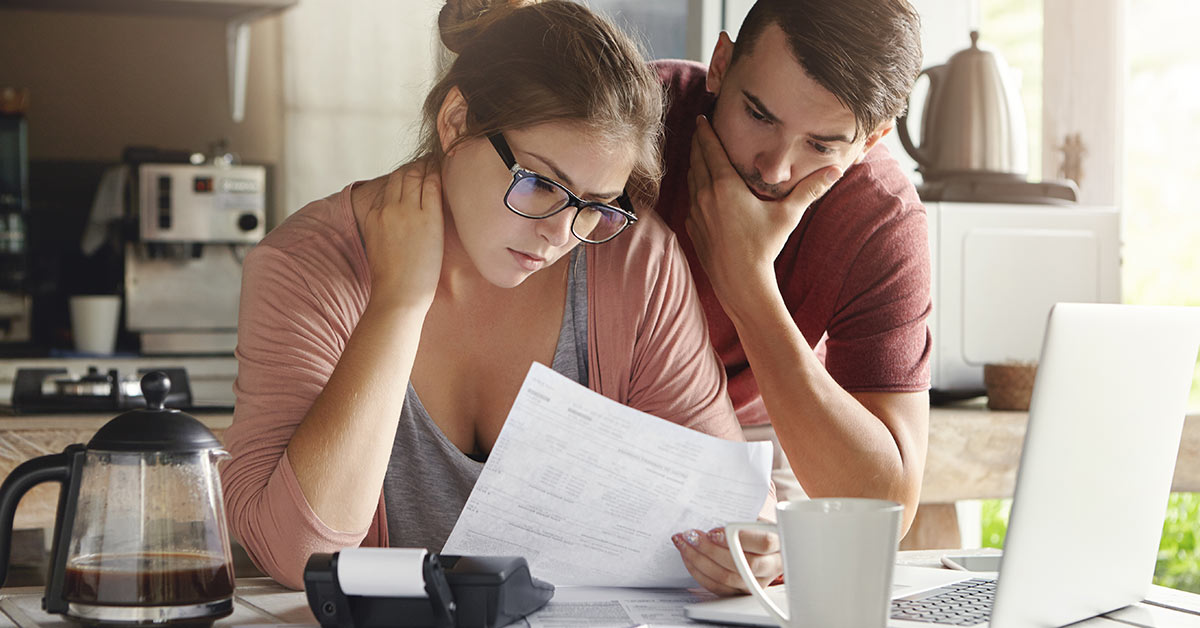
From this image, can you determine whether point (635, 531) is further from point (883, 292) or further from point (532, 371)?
point (883, 292)

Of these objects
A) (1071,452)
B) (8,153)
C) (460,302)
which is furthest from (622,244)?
(8,153)

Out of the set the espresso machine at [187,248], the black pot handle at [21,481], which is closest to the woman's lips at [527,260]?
the black pot handle at [21,481]

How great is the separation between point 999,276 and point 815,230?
2.91ft

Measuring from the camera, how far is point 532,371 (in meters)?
1.05

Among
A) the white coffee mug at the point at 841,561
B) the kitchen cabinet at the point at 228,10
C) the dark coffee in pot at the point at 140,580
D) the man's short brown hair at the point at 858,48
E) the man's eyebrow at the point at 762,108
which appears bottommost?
the dark coffee in pot at the point at 140,580

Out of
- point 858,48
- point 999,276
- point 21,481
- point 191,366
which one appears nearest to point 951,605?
point 858,48

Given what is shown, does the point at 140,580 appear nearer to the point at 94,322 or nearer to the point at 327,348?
the point at 327,348

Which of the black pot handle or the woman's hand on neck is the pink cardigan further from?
the black pot handle

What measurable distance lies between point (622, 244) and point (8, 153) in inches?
106

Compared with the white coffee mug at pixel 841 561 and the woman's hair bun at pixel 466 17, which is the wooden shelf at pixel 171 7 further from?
the white coffee mug at pixel 841 561

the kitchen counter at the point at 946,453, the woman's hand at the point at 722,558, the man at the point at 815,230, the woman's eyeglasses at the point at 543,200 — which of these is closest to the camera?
the woman's hand at the point at 722,558

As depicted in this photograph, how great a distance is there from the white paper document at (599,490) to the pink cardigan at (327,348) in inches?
3.4

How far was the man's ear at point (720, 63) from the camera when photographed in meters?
1.43

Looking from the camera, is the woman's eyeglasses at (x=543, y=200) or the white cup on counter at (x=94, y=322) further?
the white cup on counter at (x=94, y=322)
